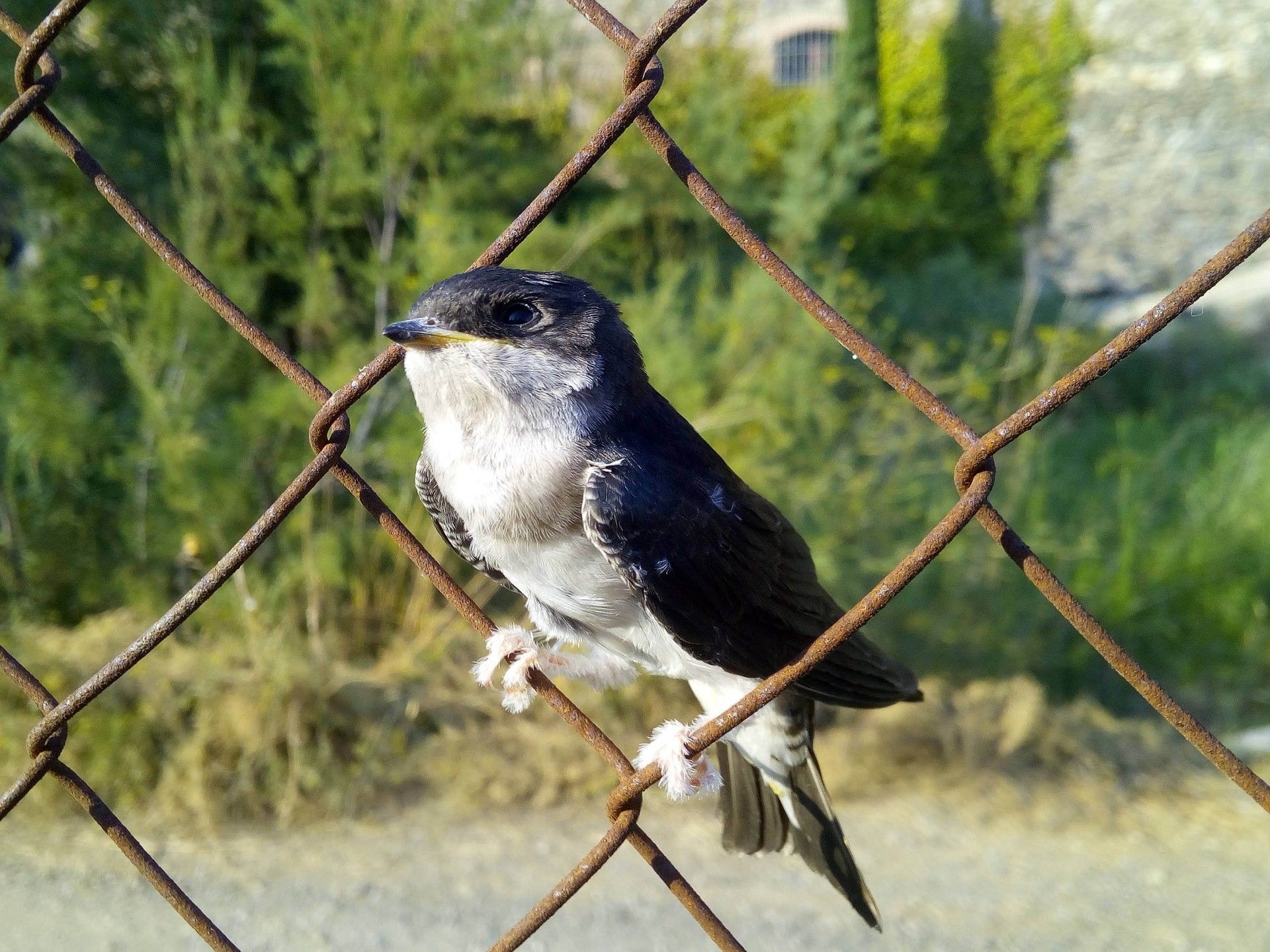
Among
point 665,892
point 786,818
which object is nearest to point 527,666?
point 786,818

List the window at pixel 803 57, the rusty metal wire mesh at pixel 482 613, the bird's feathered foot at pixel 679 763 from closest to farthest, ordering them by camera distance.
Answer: the rusty metal wire mesh at pixel 482 613 → the bird's feathered foot at pixel 679 763 → the window at pixel 803 57

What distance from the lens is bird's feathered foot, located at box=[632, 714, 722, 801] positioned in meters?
1.47

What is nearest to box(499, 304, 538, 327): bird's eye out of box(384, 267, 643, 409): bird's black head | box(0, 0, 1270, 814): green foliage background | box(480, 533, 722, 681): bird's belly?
box(384, 267, 643, 409): bird's black head

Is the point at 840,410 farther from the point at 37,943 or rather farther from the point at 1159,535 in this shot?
the point at 37,943

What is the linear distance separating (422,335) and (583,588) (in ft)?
1.56

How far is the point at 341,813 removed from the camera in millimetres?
4781

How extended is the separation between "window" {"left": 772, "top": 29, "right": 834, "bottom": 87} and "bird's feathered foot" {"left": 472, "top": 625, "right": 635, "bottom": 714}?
9359mm

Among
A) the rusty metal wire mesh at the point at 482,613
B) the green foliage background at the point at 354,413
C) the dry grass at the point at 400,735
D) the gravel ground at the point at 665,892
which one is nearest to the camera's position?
the rusty metal wire mesh at the point at 482,613

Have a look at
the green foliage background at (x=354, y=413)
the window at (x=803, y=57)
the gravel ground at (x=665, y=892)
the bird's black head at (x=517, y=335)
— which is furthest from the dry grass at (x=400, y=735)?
the window at (x=803, y=57)

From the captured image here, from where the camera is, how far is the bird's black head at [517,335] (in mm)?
1591

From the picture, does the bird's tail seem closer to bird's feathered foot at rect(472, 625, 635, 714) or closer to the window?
bird's feathered foot at rect(472, 625, 635, 714)

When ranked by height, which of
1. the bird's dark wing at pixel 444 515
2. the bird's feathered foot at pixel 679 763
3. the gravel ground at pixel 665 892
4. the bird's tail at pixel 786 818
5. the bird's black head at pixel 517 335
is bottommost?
the gravel ground at pixel 665 892

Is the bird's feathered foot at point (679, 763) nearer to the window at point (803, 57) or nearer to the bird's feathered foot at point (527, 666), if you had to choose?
the bird's feathered foot at point (527, 666)

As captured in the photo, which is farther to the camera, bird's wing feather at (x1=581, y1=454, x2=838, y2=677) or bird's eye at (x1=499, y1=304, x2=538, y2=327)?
bird's eye at (x1=499, y1=304, x2=538, y2=327)
